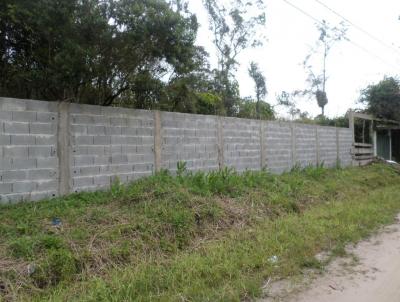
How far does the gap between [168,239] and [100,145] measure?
217cm

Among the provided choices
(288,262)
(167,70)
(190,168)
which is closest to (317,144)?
(190,168)

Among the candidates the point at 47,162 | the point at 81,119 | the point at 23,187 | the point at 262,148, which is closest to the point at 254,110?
the point at 262,148

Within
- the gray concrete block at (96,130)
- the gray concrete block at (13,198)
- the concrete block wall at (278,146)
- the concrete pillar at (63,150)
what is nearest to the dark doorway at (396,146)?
the concrete block wall at (278,146)

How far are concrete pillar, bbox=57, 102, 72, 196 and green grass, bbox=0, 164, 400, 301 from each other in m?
0.24

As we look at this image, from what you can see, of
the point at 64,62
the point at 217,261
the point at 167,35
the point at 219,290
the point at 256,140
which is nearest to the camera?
the point at 219,290

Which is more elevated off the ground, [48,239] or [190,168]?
[190,168]

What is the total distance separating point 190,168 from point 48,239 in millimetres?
4451

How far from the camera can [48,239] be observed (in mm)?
4406

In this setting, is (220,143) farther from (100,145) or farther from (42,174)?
(42,174)

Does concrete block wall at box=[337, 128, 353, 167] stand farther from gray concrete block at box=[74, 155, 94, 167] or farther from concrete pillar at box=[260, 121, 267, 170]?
gray concrete block at box=[74, 155, 94, 167]

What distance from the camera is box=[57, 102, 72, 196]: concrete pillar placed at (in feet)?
19.5

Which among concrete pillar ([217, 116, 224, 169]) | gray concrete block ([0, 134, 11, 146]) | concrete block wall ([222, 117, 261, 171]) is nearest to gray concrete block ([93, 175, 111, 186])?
gray concrete block ([0, 134, 11, 146])

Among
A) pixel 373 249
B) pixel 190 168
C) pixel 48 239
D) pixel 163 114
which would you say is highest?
pixel 163 114

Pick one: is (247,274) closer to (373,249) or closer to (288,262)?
(288,262)
